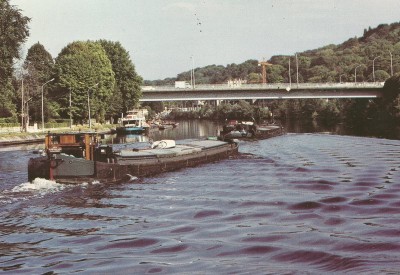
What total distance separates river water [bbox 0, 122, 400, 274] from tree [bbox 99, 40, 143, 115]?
99.8 meters

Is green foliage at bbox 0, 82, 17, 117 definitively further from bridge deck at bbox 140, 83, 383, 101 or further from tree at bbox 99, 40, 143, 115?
bridge deck at bbox 140, 83, 383, 101

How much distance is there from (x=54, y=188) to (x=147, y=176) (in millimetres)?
9070

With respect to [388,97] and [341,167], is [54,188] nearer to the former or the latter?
[341,167]

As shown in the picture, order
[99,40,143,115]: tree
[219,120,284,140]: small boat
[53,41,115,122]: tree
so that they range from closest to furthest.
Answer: [219,120,284,140]: small boat < [53,41,115,122]: tree < [99,40,143,115]: tree

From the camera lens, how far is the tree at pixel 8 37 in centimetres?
8575

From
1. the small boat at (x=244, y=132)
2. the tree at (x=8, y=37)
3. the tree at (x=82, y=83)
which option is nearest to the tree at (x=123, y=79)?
the tree at (x=82, y=83)

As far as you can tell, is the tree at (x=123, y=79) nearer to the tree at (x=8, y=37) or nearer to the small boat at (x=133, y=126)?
the small boat at (x=133, y=126)

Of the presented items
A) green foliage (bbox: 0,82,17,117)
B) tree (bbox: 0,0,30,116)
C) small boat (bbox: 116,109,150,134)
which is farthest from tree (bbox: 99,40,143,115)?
tree (bbox: 0,0,30,116)

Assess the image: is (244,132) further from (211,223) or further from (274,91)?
(211,223)

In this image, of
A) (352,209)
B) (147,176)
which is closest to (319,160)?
(147,176)

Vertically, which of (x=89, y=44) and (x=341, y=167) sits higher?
(x=89, y=44)

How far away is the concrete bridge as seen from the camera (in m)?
135

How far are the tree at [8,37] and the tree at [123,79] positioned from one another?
52.0 meters

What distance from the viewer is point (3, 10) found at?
8725 centimetres
